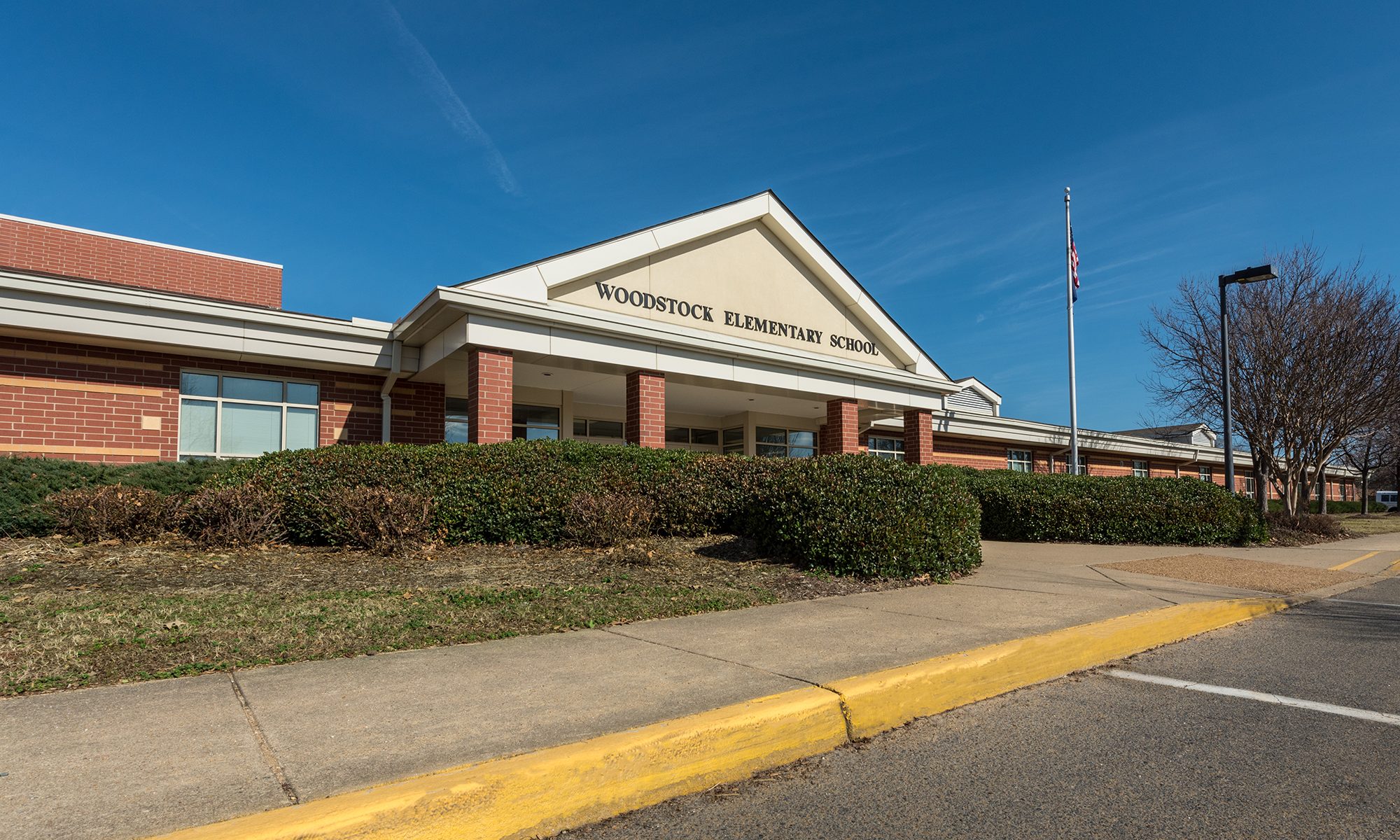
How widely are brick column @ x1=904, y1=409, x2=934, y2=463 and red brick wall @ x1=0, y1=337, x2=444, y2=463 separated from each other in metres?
14.1

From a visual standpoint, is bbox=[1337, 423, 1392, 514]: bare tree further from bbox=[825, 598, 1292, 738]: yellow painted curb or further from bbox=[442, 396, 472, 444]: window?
bbox=[442, 396, 472, 444]: window

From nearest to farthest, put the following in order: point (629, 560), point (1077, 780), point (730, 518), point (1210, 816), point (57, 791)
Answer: point (57, 791) < point (1210, 816) < point (1077, 780) < point (629, 560) < point (730, 518)

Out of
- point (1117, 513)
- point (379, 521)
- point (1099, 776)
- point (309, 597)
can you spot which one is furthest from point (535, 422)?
point (1099, 776)

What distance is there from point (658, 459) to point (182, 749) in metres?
8.78

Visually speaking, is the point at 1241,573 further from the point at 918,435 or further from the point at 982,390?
the point at 982,390

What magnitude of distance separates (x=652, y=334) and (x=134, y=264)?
15206 millimetres

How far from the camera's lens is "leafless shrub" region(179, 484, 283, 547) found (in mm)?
8805

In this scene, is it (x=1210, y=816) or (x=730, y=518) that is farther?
(x=730, y=518)

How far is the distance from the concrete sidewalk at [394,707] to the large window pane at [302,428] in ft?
34.8

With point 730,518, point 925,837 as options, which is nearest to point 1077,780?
point 925,837

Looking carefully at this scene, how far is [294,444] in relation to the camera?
1430 cm

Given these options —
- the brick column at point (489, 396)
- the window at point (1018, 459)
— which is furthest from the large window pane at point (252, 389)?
the window at point (1018, 459)

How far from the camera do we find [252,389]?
13992 millimetres

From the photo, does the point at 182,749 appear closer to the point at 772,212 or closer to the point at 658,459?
the point at 658,459
